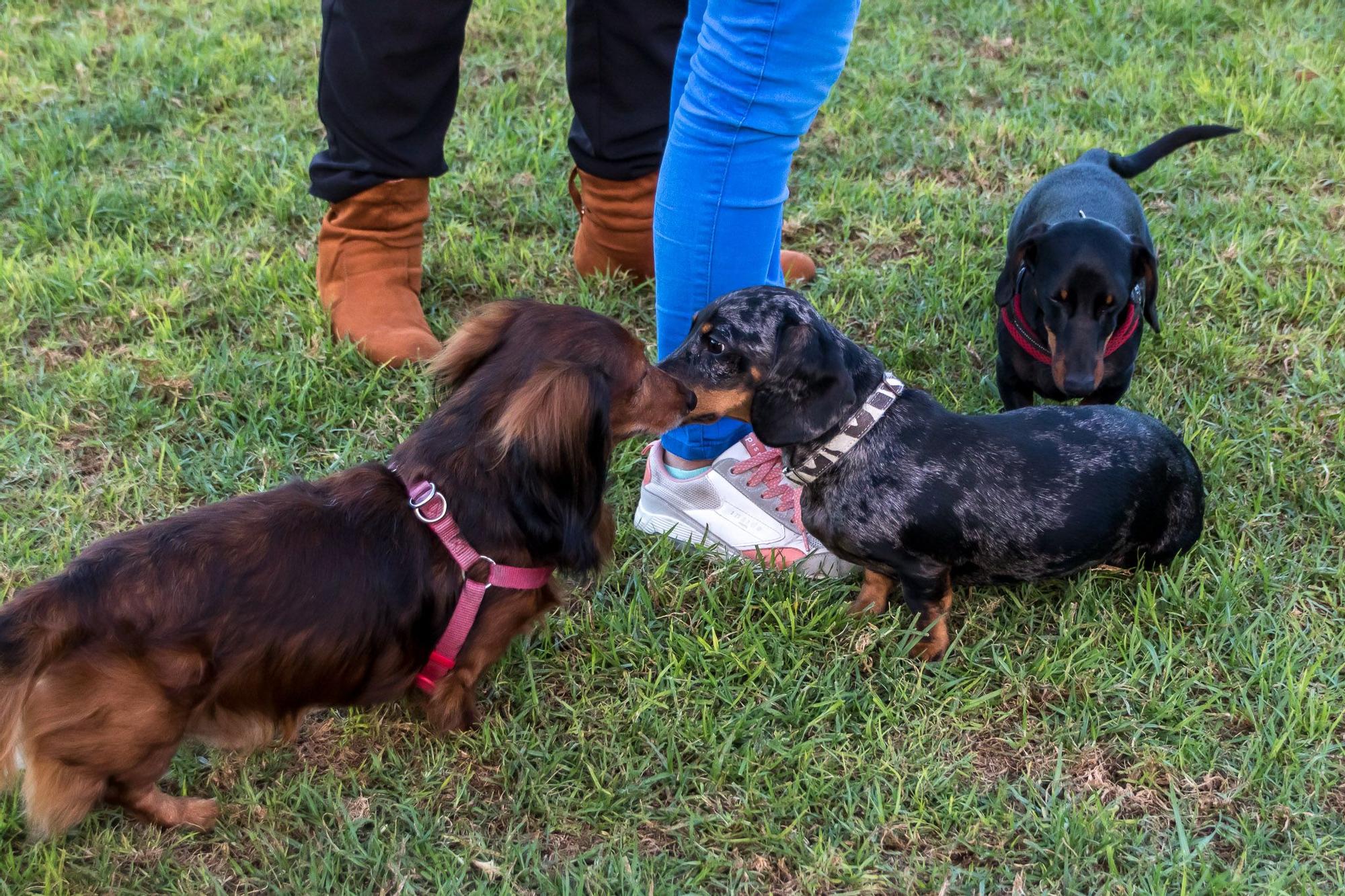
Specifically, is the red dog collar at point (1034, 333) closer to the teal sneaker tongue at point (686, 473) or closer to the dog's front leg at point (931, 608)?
the dog's front leg at point (931, 608)

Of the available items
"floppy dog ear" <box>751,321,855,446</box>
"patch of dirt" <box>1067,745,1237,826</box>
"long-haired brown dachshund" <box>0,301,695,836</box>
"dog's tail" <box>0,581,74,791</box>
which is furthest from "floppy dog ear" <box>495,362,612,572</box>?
"patch of dirt" <box>1067,745,1237,826</box>

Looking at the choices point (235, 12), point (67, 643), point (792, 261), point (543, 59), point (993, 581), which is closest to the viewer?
point (67, 643)

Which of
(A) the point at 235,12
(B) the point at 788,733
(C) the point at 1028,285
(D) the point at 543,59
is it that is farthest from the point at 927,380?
(A) the point at 235,12

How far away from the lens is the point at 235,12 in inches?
237

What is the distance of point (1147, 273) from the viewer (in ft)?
11.2

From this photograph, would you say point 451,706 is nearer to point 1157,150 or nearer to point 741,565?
point 741,565

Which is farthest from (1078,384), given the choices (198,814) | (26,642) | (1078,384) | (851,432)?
(26,642)

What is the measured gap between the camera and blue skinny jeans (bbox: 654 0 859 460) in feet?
7.68

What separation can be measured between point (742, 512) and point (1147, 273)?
1.57m

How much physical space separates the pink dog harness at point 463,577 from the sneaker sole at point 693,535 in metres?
0.69

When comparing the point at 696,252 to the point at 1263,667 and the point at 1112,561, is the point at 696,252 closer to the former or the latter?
the point at 1112,561

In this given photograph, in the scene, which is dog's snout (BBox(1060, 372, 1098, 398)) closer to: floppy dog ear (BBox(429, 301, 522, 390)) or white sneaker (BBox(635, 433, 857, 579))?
white sneaker (BBox(635, 433, 857, 579))

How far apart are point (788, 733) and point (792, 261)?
204 centimetres

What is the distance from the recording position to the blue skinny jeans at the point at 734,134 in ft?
7.68
